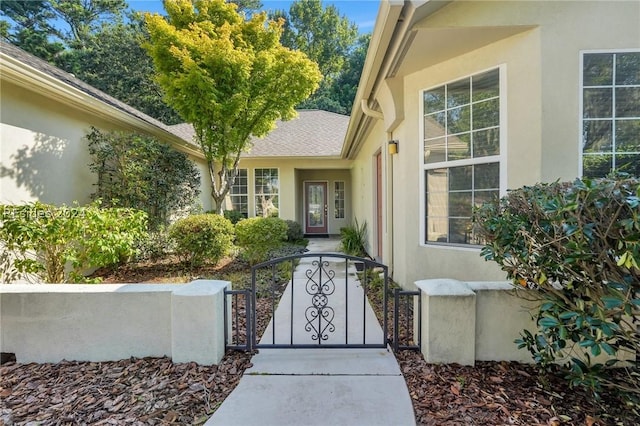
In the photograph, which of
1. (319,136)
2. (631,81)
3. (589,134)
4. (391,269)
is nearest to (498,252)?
(589,134)

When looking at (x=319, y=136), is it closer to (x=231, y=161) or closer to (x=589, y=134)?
(x=231, y=161)

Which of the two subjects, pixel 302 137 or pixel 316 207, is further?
pixel 316 207

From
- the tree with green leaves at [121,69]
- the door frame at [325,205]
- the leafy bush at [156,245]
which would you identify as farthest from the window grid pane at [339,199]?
the tree with green leaves at [121,69]

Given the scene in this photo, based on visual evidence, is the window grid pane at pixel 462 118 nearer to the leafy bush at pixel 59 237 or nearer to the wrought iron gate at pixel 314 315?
the wrought iron gate at pixel 314 315

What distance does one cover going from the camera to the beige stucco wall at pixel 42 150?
4.86 m

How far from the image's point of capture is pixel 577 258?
7.16ft

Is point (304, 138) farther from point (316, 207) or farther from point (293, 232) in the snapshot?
point (293, 232)

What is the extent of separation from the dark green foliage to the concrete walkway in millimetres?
5051

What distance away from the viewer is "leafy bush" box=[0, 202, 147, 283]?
13.9ft

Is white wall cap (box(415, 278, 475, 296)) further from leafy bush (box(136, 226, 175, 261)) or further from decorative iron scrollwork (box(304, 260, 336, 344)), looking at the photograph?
leafy bush (box(136, 226, 175, 261))

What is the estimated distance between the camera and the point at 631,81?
351 cm

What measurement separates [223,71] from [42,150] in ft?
13.3

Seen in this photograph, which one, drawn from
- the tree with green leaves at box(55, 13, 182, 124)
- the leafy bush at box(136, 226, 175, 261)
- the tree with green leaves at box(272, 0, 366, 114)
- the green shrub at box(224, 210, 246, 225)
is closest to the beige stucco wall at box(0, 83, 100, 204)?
the leafy bush at box(136, 226, 175, 261)

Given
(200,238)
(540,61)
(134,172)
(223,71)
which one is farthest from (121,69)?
(540,61)
